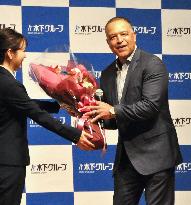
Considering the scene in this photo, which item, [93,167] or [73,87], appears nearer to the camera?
[73,87]

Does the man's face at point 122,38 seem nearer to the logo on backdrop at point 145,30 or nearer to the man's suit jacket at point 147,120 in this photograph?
the man's suit jacket at point 147,120

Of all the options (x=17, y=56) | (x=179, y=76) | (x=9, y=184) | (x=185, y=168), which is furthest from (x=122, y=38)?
(x=185, y=168)

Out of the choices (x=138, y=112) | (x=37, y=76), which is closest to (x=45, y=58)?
(x=37, y=76)

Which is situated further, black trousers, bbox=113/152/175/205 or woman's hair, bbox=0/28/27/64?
black trousers, bbox=113/152/175/205

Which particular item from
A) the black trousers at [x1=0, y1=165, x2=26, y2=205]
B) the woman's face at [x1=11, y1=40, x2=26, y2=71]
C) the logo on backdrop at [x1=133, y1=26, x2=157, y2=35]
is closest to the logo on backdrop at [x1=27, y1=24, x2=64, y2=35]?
the logo on backdrop at [x1=133, y1=26, x2=157, y2=35]

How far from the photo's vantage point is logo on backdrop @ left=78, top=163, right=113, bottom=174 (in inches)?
125

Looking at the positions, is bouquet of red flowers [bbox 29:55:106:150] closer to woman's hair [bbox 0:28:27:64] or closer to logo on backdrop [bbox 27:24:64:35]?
woman's hair [bbox 0:28:27:64]

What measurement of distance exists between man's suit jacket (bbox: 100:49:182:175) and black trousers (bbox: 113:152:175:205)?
0.18 ft

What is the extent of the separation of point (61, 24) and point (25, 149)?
4.56 ft

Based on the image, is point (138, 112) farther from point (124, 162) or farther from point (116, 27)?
point (116, 27)

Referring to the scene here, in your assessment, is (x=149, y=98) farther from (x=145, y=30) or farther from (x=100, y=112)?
(x=145, y=30)

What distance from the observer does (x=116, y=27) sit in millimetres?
2182

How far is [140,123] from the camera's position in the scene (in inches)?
82.4

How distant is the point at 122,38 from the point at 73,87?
365 millimetres
